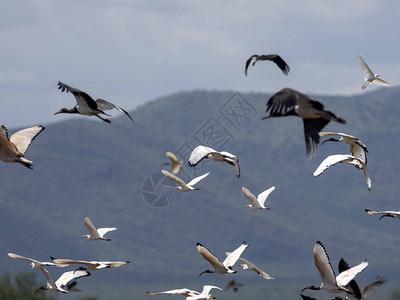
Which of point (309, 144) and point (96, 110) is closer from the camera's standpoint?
point (309, 144)

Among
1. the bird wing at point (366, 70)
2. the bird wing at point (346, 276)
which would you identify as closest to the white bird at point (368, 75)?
A: the bird wing at point (366, 70)

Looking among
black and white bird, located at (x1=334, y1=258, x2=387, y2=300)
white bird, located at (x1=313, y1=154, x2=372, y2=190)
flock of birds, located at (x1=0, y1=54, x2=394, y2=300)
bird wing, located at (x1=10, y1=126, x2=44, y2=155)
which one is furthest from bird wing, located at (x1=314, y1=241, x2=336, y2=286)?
bird wing, located at (x1=10, y1=126, x2=44, y2=155)

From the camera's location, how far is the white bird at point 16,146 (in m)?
19.5

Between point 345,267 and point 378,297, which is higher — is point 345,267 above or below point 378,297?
above

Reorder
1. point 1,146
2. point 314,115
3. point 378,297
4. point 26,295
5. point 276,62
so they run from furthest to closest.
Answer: point 378,297 → point 26,295 → point 276,62 → point 1,146 → point 314,115

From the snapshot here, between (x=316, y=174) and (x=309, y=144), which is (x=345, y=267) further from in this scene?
(x=309, y=144)

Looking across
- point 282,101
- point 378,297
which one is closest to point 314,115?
point 282,101

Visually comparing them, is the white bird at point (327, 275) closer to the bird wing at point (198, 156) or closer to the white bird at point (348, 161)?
the white bird at point (348, 161)

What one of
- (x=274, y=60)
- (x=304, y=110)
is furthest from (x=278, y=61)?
(x=304, y=110)

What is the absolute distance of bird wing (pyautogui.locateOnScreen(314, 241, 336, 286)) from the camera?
18469mm

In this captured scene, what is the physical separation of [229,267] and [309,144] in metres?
3.55

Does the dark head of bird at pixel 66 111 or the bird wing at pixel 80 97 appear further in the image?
the dark head of bird at pixel 66 111

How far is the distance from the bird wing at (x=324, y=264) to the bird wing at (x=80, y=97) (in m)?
Answer: 5.59

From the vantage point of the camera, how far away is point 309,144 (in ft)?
59.6
